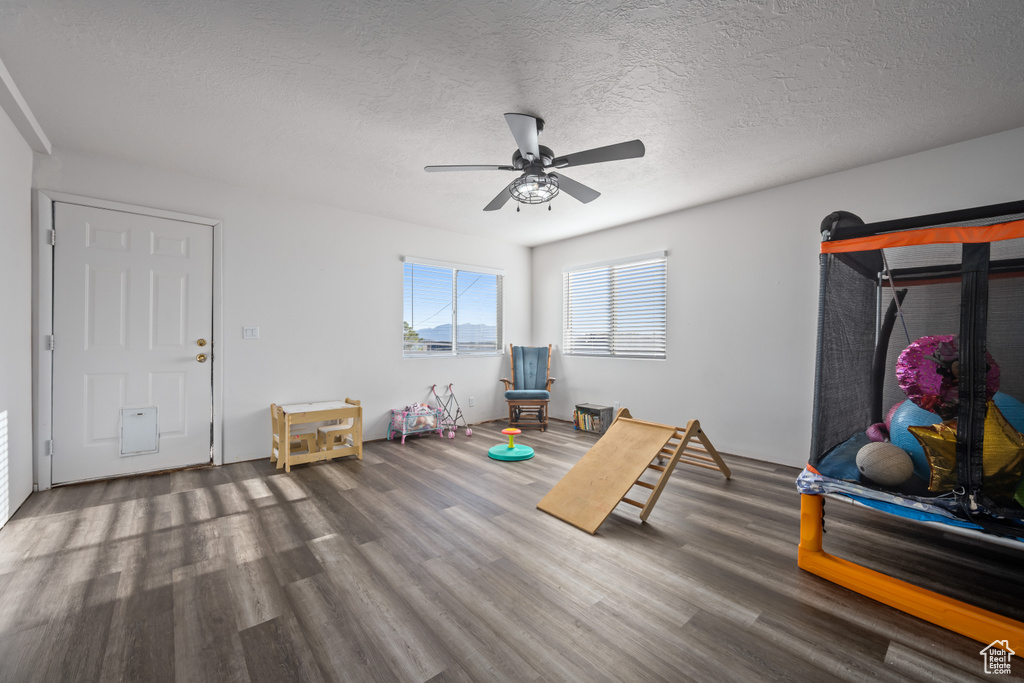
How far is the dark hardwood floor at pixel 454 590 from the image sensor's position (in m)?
1.48

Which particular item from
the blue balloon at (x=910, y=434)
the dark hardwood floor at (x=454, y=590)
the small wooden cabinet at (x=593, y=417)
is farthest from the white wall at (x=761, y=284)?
the blue balloon at (x=910, y=434)

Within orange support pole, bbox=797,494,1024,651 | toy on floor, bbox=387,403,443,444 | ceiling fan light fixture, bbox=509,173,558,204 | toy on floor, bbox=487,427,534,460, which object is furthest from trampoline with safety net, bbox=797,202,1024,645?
toy on floor, bbox=387,403,443,444

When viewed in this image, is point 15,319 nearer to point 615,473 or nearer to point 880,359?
point 615,473

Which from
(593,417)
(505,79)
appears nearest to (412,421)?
(593,417)

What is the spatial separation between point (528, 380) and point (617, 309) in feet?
4.87

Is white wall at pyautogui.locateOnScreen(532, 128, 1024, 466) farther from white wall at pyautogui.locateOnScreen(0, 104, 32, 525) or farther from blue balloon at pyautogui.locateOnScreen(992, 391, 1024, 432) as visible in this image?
white wall at pyautogui.locateOnScreen(0, 104, 32, 525)

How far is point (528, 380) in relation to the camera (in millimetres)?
5664

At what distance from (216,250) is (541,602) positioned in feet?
12.8

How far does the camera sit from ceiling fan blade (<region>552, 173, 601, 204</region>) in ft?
9.48

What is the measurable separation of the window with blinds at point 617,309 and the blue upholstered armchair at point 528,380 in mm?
446

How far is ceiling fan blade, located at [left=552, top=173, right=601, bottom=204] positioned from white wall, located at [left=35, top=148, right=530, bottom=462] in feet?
8.48

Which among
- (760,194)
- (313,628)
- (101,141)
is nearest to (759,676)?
(313,628)

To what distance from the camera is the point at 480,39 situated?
2002 mm

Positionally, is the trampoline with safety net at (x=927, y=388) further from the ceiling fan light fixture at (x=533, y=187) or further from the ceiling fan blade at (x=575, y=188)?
the ceiling fan light fixture at (x=533, y=187)
